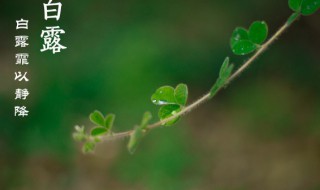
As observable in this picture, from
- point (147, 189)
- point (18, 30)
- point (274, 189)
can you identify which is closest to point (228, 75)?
point (147, 189)

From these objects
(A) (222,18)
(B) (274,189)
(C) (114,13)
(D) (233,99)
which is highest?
(C) (114,13)

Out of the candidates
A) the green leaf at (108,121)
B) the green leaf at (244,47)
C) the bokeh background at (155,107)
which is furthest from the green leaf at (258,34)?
the bokeh background at (155,107)

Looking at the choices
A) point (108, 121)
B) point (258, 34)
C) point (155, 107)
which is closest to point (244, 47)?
point (258, 34)

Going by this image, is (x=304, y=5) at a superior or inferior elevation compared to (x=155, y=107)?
inferior

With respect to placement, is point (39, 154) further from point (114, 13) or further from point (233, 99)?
point (233, 99)

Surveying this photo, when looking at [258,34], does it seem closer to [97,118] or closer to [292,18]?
[292,18]

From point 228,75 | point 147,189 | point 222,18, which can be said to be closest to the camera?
point 228,75

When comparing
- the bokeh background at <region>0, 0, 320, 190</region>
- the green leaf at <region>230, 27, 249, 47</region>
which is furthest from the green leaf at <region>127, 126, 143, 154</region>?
the bokeh background at <region>0, 0, 320, 190</region>
